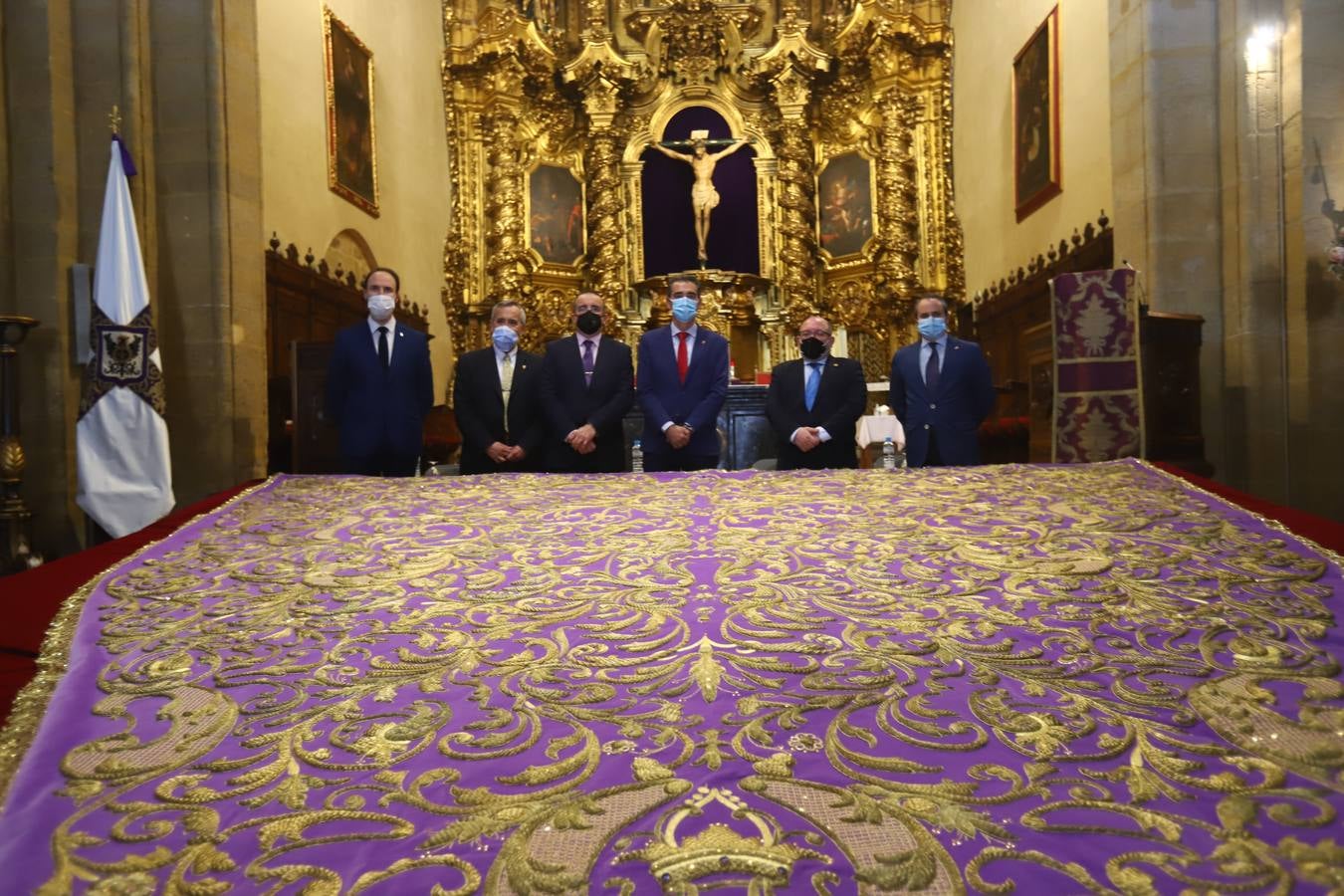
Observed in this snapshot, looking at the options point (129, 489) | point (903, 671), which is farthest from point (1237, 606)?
point (129, 489)

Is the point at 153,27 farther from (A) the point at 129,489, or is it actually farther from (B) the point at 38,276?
(A) the point at 129,489

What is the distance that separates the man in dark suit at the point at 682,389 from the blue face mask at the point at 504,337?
0.69m

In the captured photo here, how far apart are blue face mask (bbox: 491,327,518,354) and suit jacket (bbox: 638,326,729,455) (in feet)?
2.35

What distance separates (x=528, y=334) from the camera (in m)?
10.7

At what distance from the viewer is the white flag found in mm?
4945

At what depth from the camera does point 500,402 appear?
4551 millimetres

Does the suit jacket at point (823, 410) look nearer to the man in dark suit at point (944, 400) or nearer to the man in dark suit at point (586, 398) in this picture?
the man in dark suit at point (944, 400)

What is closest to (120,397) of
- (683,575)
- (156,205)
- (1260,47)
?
(156,205)

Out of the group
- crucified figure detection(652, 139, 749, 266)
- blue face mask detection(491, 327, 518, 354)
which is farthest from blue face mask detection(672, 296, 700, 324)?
crucified figure detection(652, 139, 749, 266)

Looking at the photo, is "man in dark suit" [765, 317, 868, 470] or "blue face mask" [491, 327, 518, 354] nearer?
"man in dark suit" [765, 317, 868, 470]

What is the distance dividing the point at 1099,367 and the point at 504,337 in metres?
3.46

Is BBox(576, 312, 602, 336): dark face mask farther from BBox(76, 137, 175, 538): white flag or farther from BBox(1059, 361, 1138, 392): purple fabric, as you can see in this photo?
BBox(1059, 361, 1138, 392): purple fabric

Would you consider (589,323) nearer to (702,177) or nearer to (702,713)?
(702,713)

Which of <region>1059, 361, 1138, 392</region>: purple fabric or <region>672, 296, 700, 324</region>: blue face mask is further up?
<region>672, 296, 700, 324</region>: blue face mask
